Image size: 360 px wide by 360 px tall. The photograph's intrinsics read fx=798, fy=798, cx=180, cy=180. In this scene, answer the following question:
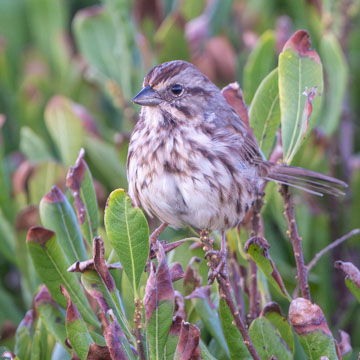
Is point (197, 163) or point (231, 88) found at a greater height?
point (231, 88)

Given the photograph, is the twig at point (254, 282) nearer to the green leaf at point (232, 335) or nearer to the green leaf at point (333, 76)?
the green leaf at point (232, 335)

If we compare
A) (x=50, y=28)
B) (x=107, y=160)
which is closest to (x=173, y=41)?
(x=107, y=160)

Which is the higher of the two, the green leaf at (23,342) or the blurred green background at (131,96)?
the blurred green background at (131,96)

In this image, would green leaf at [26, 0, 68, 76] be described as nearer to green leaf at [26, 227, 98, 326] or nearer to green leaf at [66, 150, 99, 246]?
green leaf at [66, 150, 99, 246]

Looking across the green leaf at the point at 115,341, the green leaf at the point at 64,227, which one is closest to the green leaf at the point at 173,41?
the green leaf at the point at 64,227

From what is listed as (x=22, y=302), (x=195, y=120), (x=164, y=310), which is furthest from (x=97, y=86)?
(x=164, y=310)

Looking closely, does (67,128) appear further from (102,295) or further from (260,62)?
(102,295)

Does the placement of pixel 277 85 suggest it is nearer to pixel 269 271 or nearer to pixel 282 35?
pixel 269 271
